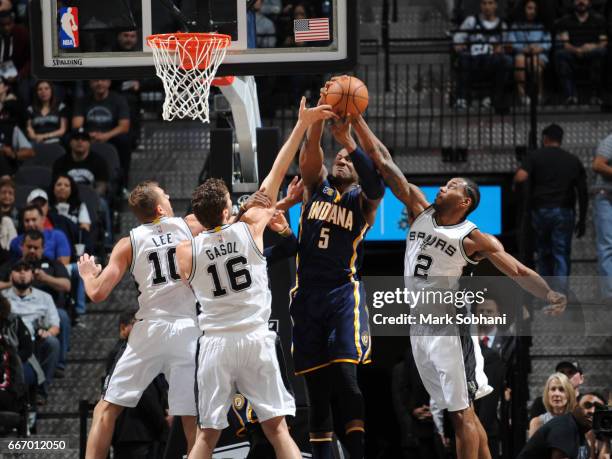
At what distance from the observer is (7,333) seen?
11.6 metres

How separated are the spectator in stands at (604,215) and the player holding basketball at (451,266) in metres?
4.13

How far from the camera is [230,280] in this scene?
823 centimetres

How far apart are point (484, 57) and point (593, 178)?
199 cm

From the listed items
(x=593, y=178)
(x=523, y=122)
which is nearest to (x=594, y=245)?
(x=593, y=178)

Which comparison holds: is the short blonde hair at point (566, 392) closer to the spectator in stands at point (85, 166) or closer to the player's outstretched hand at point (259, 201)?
the player's outstretched hand at point (259, 201)

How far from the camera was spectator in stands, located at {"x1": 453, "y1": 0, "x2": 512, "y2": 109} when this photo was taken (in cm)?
1586

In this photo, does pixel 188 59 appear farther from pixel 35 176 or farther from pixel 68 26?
pixel 35 176

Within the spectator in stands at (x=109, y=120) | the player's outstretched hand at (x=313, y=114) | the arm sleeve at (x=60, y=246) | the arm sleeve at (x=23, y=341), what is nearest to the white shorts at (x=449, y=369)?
the player's outstretched hand at (x=313, y=114)

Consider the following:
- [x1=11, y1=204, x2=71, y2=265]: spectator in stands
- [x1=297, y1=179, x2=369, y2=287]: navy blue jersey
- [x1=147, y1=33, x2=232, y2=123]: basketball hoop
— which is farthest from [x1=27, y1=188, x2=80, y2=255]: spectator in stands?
[x1=297, y1=179, x2=369, y2=287]: navy blue jersey

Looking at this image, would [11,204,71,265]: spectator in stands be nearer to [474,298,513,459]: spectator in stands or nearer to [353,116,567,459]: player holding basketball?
[474,298,513,459]: spectator in stands

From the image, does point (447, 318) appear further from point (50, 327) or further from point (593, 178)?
point (593, 178)

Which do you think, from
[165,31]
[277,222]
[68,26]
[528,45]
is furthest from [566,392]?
[528,45]

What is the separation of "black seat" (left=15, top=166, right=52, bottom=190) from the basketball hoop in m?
5.84

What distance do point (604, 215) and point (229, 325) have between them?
20.8 feet
